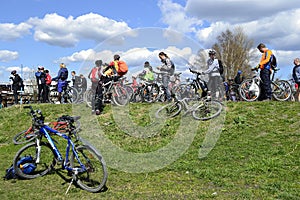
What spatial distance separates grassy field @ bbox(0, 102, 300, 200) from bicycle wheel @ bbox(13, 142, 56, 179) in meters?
0.19

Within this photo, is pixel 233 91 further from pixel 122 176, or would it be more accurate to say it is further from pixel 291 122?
pixel 122 176

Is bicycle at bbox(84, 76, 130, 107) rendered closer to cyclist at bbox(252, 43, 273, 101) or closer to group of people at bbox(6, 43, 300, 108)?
group of people at bbox(6, 43, 300, 108)

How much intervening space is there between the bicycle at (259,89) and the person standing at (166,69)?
109 inches

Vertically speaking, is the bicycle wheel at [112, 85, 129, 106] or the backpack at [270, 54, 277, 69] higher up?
the backpack at [270, 54, 277, 69]

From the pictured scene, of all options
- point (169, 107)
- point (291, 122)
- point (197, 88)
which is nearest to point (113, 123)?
point (169, 107)

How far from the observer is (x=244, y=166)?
6930 millimetres

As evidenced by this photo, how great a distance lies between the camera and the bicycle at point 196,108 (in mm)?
10586

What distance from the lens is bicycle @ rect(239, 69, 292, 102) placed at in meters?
12.0

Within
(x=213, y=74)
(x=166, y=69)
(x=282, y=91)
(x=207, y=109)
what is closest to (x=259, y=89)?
(x=282, y=91)

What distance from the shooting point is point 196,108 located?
1072cm

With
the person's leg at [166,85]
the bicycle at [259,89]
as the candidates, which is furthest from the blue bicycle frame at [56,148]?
the bicycle at [259,89]

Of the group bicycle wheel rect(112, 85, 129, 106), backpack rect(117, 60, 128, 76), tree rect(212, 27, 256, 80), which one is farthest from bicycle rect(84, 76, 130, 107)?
tree rect(212, 27, 256, 80)

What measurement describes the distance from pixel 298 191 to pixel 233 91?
10.9 m

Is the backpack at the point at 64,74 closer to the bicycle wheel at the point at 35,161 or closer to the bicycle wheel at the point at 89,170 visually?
the bicycle wheel at the point at 35,161
